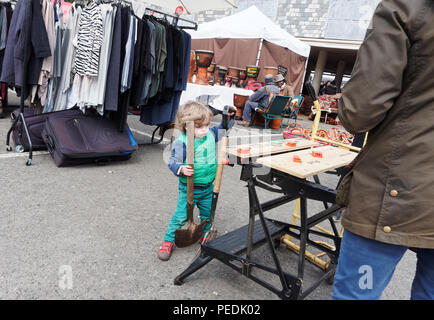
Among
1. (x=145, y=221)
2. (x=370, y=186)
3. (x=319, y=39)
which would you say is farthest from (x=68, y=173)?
(x=319, y=39)

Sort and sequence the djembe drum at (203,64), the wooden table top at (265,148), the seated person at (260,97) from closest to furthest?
1. the wooden table top at (265,148)
2. the seated person at (260,97)
3. the djembe drum at (203,64)

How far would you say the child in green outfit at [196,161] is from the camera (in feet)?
7.77

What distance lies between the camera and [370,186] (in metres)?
1.25

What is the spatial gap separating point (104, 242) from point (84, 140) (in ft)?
6.57

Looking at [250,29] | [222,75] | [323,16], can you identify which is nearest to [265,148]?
[222,75]

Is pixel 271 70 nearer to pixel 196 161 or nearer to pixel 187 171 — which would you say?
pixel 196 161

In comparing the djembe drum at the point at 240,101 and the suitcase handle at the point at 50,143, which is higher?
the djembe drum at the point at 240,101

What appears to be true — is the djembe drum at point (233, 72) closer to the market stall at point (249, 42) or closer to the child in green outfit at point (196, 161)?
the market stall at point (249, 42)

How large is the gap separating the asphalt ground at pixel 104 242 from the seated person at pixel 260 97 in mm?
5406

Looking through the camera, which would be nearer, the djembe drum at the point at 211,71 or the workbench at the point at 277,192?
the workbench at the point at 277,192

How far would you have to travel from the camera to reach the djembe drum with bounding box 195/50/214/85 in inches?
403

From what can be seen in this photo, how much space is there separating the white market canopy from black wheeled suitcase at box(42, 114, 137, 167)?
7767mm

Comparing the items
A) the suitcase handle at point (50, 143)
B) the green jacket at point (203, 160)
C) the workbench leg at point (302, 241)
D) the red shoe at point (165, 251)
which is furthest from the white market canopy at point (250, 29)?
the workbench leg at point (302, 241)

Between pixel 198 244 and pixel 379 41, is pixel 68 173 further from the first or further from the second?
pixel 379 41
